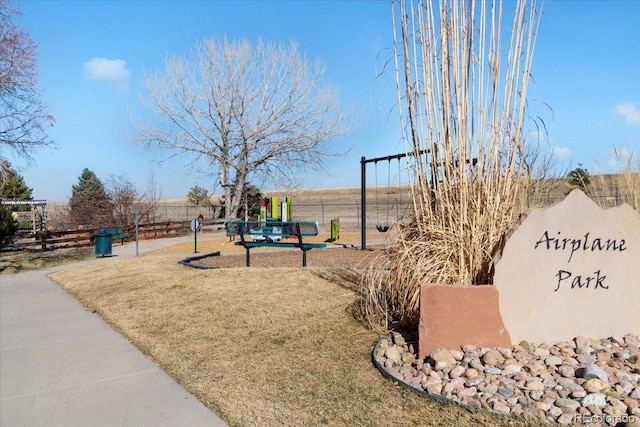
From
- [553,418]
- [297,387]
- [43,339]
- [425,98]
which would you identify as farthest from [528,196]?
[43,339]

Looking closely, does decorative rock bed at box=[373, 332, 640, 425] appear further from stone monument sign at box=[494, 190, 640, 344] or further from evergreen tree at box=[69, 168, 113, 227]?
Answer: evergreen tree at box=[69, 168, 113, 227]

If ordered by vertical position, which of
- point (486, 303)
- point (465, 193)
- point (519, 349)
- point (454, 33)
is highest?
point (454, 33)

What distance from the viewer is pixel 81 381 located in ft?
→ 13.3

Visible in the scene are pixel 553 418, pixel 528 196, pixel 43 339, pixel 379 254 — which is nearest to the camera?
pixel 553 418

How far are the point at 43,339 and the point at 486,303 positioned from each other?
16.4 feet

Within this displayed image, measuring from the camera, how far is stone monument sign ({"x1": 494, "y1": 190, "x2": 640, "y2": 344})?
11.9 ft

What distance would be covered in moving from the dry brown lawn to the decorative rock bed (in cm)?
15

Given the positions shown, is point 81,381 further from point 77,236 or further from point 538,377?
point 77,236

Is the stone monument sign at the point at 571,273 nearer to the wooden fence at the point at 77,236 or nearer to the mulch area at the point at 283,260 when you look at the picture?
the mulch area at the point at 283,260

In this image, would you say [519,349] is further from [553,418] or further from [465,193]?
[465,193]

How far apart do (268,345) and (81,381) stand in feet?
5.42

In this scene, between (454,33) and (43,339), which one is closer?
(454,33)

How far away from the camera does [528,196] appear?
194 inches

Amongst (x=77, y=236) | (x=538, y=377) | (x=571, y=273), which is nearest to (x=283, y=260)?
(x=571, y=273)
